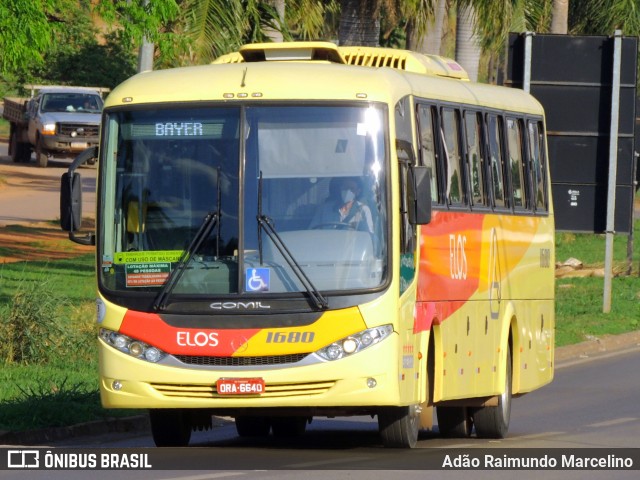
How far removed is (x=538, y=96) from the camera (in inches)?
1035

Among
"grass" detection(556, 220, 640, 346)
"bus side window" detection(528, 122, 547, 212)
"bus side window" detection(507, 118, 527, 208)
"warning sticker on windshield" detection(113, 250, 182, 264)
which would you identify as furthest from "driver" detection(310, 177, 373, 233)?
"grass" detection(556, 220, 640, 346)

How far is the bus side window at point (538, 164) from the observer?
17031 mm

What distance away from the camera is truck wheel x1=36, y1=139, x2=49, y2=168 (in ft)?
184

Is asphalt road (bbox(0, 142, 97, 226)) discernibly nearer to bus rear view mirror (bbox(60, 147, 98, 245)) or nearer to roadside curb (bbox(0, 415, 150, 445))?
roadside curb (bbox(0, 415, 150, 445))

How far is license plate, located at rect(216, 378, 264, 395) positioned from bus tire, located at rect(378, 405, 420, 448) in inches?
47.1

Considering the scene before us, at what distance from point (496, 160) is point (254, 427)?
10.9ft

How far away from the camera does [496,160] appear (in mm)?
15625

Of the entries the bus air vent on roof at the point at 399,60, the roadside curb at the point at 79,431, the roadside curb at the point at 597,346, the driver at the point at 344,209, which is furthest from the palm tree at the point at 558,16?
the driver at the point at 344,209

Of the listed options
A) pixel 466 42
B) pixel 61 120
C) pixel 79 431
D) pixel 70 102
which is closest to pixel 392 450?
pixel 79 431

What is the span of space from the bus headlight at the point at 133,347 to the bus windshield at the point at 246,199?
14.0 inches

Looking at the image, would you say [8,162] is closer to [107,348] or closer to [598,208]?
[598,208]

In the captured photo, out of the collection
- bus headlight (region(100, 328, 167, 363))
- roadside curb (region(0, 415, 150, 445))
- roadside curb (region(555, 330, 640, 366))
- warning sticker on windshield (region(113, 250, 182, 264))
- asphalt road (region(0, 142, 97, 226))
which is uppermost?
warning sticker on windshield (region(113, 250, 182, 264))

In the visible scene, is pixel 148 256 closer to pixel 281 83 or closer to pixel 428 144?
pixel 281 83

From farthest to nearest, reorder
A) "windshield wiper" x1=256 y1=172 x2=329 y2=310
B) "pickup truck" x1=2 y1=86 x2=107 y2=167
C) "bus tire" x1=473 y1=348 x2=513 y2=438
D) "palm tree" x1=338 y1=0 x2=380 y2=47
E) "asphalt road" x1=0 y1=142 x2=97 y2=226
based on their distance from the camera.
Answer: "pickup truck" x1=2 y1=86 x2=107 y2=167
"asphalt road" x1=0 y1=142 x2=97 y2=226
"palm tree" x1=338 y1=0 x2=380 y2=47
"bus tire" x1=473 y1=348 x2=513 y2=438
"windshield wiper" x1=256 y1=172 x2=329 y2=310
